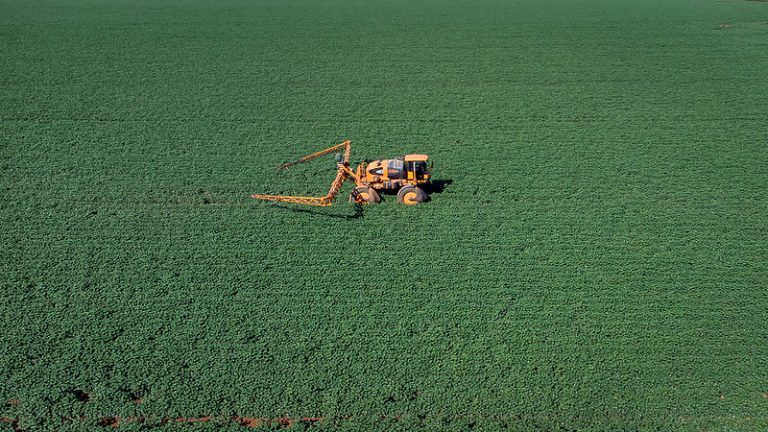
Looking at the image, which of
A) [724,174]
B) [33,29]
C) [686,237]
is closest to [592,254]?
[686,237]

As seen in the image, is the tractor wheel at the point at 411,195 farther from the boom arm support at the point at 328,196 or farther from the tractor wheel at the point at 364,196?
the boom arm support at the point at 328,196

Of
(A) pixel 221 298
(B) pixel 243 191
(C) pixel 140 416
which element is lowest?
(C) pixel 140 416

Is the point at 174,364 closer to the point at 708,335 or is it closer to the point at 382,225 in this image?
the point at 382,225

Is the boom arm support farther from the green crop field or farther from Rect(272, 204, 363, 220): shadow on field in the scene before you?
the green crop field

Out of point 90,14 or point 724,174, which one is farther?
point 90,14

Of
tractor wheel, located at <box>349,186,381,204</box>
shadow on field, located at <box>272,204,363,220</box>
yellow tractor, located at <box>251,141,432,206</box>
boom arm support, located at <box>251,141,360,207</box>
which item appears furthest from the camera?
tractor wheel, located at <box>349,186,381,204</box>

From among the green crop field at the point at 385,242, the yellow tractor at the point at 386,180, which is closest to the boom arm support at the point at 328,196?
the yellow tractor at the point at 386,180

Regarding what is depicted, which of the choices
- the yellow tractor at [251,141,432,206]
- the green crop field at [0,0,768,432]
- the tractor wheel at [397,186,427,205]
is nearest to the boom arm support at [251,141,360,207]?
the yellow tractor at [251,141,432,206]
